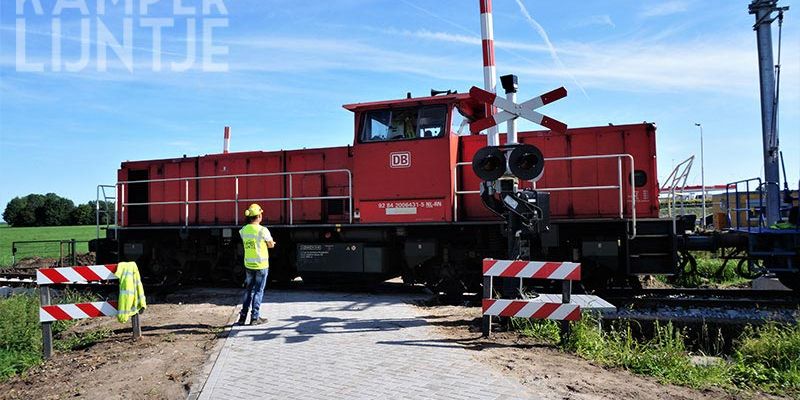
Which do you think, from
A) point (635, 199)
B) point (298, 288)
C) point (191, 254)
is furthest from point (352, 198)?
point (635, 199)

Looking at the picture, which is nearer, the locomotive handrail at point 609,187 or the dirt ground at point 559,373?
the dirt ground at point 559,373

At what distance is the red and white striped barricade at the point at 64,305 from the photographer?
284 inches

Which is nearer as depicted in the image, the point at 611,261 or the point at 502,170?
the point at 502,170

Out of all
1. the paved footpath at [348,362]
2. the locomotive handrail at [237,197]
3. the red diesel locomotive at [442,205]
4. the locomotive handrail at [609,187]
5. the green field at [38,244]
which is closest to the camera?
the paved footpath at [348,362]

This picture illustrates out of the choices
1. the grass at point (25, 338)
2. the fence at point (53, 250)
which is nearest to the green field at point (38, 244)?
the fence at point (53, 250)

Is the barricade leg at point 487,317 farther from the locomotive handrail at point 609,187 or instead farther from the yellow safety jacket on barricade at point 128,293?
the yellow safety jacket on barricade at point 128,293

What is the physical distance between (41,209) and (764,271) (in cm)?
8792

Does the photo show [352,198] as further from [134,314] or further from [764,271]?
[764,271]

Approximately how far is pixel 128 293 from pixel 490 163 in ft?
17.1

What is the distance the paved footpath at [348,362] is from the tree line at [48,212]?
254 ft

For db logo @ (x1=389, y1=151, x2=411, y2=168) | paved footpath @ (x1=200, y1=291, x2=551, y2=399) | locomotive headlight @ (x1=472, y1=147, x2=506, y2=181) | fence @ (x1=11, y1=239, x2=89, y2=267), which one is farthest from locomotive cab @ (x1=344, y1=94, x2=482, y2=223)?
fence @ (x1=11, y1=239, x2=89, y2=267)

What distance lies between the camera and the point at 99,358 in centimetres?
696

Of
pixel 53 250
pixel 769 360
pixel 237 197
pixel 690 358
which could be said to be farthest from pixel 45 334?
pixel 53 250

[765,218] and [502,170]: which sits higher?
[502,170]
